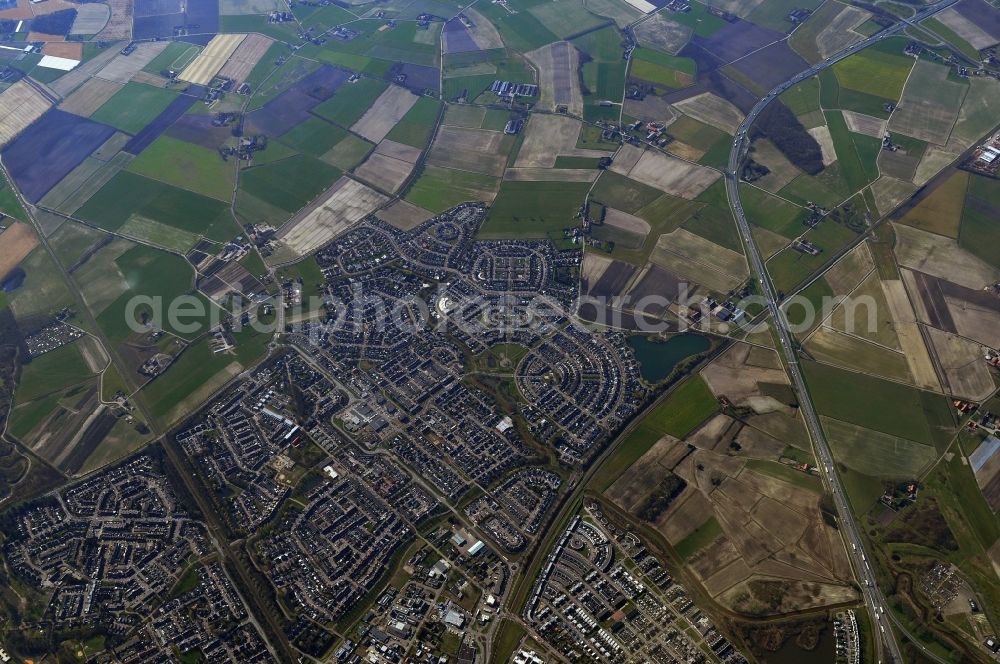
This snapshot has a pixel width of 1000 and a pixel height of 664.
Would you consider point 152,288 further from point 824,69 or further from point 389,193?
point 824,69

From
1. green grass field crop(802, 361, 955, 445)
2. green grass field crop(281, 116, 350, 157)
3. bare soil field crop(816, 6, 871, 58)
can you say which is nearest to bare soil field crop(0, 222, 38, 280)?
green grass field crop(281, 116, 350, 157)

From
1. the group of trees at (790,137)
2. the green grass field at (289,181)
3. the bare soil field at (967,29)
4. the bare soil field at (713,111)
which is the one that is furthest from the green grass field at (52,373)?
the bare soil field at (967,29)

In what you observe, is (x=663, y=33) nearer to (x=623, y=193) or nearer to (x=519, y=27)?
(x=519, y=27)

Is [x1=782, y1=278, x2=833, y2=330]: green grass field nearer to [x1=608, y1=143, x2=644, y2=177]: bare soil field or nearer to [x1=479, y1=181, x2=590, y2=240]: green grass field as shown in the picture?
[x1=479, y1=181, x2=590, y2=240]: green grass field

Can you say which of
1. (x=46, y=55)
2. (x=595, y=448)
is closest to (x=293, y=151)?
(x=46, y=55)

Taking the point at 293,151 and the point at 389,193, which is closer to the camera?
the point at 389,193
